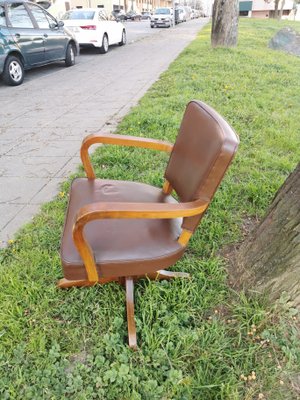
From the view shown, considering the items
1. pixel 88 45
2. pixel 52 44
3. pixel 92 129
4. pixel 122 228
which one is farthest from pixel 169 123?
pixel 88 45

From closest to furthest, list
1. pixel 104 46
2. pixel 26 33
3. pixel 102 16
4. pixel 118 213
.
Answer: pixel 118 213 < pixel 26 33 < pixel 102 16 < pixel 104 46

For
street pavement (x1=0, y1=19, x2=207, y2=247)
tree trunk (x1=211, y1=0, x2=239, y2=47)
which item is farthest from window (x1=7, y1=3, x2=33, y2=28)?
tree trunk (x1=211, y1=0, x2=239, y2=47)

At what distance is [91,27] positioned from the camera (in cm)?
956

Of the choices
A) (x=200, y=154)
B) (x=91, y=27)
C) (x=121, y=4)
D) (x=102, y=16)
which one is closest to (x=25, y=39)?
(x=91, y=27)

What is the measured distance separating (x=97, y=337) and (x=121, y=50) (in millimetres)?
11283

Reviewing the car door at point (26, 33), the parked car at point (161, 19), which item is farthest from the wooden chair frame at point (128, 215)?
the parked car at point (161, 19)

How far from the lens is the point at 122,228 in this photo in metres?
1.63

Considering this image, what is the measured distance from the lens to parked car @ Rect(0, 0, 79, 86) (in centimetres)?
617

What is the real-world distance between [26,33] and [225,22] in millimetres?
5245

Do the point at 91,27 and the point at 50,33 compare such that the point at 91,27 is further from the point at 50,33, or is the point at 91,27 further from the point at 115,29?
the point at 50,33

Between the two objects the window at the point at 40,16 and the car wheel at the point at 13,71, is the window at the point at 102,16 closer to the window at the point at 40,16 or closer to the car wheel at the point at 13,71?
the window at the point at 40,16

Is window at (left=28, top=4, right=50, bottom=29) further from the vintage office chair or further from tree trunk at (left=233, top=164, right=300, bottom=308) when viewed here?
tree trunk at (left=233, top=164, right=300, bottom=308)

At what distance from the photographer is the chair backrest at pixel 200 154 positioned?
134 cm

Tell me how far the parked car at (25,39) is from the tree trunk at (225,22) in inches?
160
